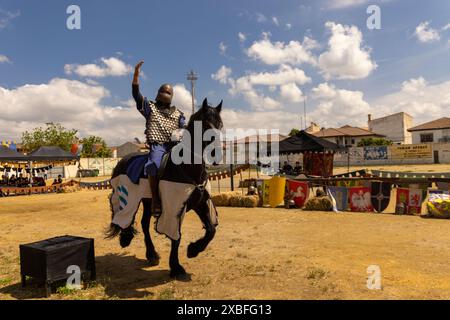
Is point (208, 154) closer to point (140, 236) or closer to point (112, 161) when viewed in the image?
point (140, 236)

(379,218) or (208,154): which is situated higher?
(208,154)

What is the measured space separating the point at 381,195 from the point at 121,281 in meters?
8.96

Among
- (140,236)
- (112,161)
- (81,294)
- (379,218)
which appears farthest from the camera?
(112,161)

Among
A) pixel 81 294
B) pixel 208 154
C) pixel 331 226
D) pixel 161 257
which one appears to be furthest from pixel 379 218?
pixel 81 294

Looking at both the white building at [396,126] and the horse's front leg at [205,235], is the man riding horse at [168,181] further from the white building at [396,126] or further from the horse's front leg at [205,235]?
the white building at [396,126]

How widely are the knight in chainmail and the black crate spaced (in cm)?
122

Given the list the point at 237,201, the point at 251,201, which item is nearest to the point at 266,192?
A: the point at 251,201

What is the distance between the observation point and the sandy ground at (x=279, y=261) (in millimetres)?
4605

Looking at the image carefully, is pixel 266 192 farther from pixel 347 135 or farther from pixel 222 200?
pixel 347 135

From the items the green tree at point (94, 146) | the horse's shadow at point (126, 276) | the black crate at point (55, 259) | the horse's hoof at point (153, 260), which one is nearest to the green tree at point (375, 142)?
the green tree at point (94, 146)

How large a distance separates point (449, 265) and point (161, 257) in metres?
5.00

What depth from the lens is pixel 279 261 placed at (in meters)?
5.98
